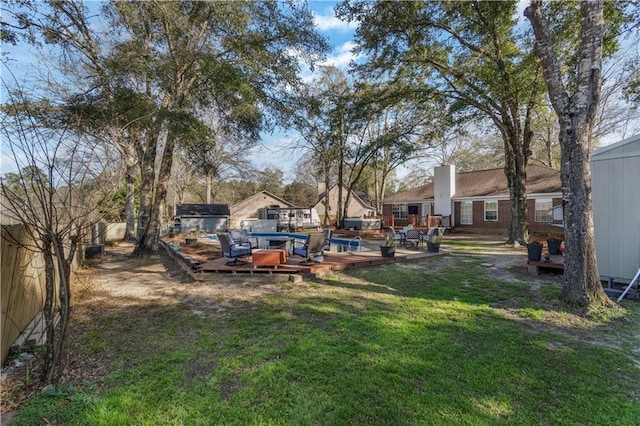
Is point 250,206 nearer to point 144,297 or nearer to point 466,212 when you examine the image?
point 466,212

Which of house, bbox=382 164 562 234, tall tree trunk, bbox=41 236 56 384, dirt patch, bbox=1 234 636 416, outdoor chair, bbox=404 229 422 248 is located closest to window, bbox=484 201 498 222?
house, bbox=382 164 562 234

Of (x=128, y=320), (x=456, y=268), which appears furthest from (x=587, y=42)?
(x=128, y=320)

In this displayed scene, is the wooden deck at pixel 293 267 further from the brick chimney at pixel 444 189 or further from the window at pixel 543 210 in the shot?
the brick chimney at pixel 444 189

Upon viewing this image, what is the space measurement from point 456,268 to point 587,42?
5914 millimetres

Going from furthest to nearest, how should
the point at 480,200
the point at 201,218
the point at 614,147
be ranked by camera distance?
the point at 201,218, the point at 480,200, the point at 614,147

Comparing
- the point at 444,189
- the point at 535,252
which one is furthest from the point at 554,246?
the point at 444,189

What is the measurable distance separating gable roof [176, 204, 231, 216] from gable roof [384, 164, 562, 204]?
15.4 meters

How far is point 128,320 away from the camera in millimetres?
4727

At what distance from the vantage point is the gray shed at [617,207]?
18.7ft

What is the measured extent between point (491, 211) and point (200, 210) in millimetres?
21275

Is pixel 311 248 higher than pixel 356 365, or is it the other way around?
pixel 311 248

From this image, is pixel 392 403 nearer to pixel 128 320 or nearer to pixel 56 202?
pixel 56 202

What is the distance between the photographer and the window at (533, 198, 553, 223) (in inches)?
699

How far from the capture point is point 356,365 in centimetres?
323
